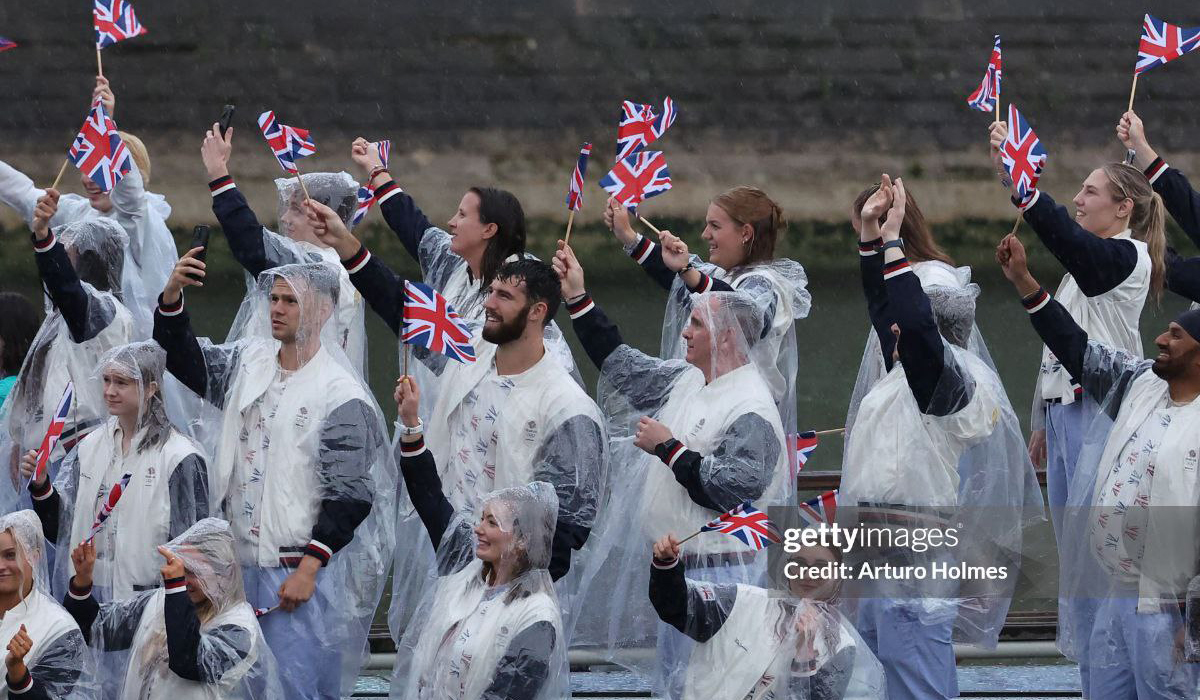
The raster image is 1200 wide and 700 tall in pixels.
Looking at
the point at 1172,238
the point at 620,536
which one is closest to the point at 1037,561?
the point at 620,536

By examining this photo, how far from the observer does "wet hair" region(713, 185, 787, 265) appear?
5059 millimetres

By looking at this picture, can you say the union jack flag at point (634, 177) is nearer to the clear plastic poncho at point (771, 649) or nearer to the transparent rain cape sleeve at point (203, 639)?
the clear plastic poncho at point (771, 649)

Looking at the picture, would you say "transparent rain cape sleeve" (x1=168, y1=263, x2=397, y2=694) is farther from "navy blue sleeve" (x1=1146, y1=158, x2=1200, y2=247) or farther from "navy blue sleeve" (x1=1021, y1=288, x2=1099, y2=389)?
"navy blue sleeve" (x1=1146, y1=158, x2=1200, y2=247)

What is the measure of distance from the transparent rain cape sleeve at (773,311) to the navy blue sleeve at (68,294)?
1.60m

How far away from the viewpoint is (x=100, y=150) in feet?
17.3

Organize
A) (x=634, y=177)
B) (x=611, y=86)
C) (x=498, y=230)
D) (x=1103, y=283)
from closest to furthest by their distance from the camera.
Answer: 1. (x=1103, y=283)
2. (x=498, y=230)
3. (x=634, y=177)
4. (x=611, y=86)

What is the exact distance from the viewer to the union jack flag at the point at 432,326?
4410 millimetres

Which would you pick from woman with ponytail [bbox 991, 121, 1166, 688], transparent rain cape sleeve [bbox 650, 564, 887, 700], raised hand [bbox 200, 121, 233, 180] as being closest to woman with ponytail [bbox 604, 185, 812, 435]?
woman with ponytail [bbox 991, 121, 1166, 688]

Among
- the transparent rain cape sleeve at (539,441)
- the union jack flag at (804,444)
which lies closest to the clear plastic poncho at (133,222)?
the transparent rain cape sleeve at (539,441)

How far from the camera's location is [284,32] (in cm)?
1838

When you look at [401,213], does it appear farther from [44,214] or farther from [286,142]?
[44,214]

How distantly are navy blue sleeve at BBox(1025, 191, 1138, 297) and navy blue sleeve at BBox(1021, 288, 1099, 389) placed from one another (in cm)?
20

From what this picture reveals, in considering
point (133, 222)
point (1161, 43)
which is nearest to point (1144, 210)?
point (1161, 43)

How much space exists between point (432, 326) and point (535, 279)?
11.7 inches
